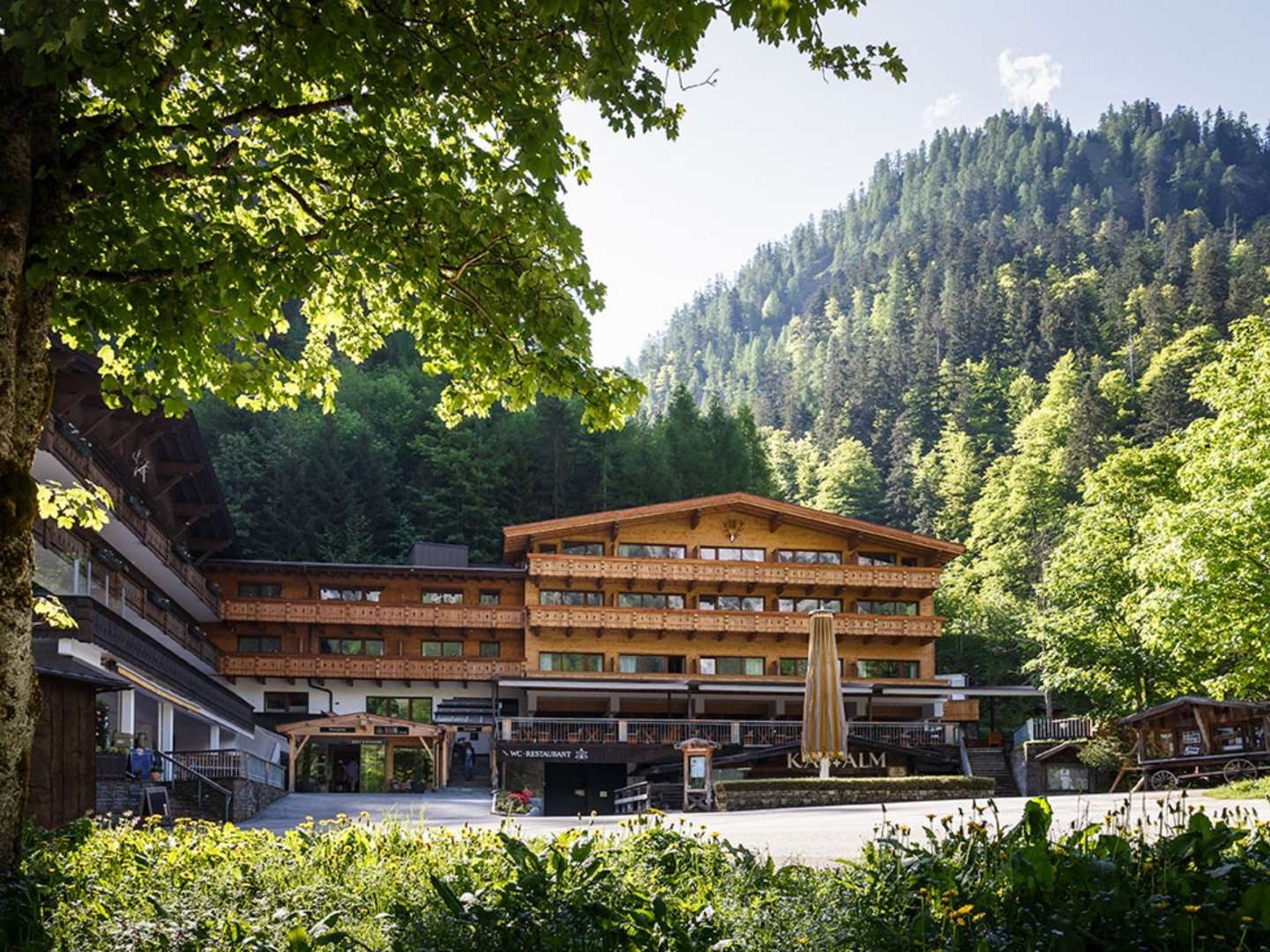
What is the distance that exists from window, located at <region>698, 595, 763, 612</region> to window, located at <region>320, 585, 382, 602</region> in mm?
13388

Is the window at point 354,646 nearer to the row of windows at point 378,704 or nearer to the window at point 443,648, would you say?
the window at point 443,648

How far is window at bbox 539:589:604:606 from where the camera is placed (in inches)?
2079

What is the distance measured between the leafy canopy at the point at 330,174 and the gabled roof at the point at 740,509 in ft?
131

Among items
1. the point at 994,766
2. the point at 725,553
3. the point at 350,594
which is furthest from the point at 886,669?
the point at 350,594

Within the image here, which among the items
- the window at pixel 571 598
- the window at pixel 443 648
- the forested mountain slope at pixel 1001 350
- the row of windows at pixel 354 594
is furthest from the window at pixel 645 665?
the forested mountain slope at pixel 1001 350

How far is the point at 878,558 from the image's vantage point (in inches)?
2223

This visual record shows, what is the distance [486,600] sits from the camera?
54719 millimetres

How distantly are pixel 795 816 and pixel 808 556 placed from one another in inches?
1310

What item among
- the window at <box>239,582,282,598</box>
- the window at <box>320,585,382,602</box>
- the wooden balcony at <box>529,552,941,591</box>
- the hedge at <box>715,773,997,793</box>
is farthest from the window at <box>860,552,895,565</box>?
the hedge at <box>715,773,997,793</box>

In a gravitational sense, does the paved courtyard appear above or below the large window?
below

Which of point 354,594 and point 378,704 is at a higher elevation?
point 354,594

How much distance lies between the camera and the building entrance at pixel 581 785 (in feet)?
150

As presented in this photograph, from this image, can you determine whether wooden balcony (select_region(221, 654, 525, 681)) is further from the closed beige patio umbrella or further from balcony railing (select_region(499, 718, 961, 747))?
the closed beige patio umbrella

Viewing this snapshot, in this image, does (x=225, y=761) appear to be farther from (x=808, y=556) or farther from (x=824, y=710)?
(x=808, y=556)
